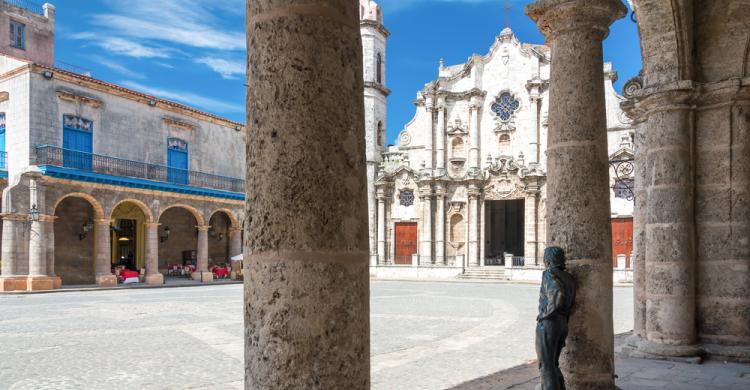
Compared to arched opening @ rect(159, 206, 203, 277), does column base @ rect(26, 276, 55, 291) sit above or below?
below

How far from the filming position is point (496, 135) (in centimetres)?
3516

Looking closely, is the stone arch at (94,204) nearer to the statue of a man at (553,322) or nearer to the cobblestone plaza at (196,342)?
the cobblestone plaza at (196,342)

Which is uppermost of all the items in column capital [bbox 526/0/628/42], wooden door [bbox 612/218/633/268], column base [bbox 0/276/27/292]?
column capital [bbox 526/0/628/42]

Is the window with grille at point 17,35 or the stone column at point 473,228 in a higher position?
the window with grille at point 17,35

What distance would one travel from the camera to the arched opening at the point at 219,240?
31.8 m

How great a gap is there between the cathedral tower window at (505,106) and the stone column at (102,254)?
22.0 m

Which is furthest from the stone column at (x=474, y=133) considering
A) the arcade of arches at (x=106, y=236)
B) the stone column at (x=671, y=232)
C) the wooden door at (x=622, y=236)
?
the stone column at (x=671, y=232)

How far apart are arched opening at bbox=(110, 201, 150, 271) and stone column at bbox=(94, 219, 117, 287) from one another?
10.8 ft

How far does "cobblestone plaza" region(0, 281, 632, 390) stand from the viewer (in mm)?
7117

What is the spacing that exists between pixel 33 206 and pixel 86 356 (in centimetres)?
1578

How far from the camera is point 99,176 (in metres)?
23.9

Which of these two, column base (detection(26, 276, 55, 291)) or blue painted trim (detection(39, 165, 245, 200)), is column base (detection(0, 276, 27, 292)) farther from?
blue painted trim (detection(39, 165, 245, 200))

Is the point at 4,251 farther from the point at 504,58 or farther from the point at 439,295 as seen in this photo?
the point at 504,58

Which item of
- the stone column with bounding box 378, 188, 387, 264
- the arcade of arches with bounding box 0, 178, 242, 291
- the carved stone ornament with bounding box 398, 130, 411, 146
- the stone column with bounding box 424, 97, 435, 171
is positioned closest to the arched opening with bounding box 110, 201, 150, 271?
the arcade of arches with bounding box 0, 178, 242, 291
